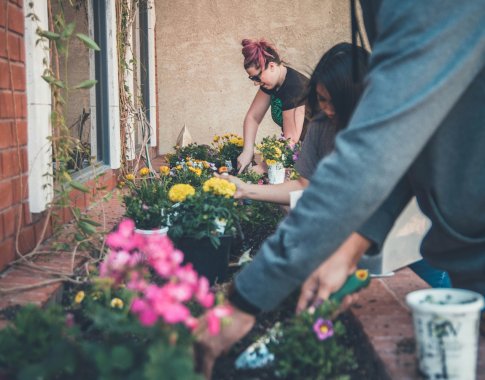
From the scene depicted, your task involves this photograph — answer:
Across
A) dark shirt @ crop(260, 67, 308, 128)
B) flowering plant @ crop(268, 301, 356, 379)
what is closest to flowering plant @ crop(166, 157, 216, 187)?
dark shirt @ crop(260, 67, 308, 128)

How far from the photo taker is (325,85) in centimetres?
254

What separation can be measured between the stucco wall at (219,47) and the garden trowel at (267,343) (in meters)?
7.81

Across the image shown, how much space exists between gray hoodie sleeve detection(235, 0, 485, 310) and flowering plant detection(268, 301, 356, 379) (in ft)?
1.64

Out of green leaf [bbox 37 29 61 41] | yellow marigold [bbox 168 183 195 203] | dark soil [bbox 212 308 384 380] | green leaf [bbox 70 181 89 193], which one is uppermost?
green leaf [bbox 37 29 61 41]

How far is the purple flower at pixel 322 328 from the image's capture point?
1.72 metres

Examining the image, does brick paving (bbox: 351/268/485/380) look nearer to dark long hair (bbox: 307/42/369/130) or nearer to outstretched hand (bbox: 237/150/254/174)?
dark long hair (bbox: 307/42/369/130)

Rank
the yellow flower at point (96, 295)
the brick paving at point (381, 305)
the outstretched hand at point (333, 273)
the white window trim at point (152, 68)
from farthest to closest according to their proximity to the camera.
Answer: the white window trim at point (152, 68) < the yellow flower at point (96, 295) < the brick paving at point (381, 305) < the outstretched hand at point (333, 273)

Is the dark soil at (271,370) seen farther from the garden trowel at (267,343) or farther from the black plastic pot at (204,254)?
the black plastic pot at (204,254)

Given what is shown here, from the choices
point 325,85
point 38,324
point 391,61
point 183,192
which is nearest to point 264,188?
point 183,192

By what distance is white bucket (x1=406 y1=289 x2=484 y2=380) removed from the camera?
1401 millimetres

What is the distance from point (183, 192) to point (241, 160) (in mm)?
2091

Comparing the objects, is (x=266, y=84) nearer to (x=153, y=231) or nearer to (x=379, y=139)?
(x=153, y=231)

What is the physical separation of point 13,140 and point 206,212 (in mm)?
901

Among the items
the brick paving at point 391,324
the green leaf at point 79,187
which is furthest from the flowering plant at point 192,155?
the brick paving at point 391,324
